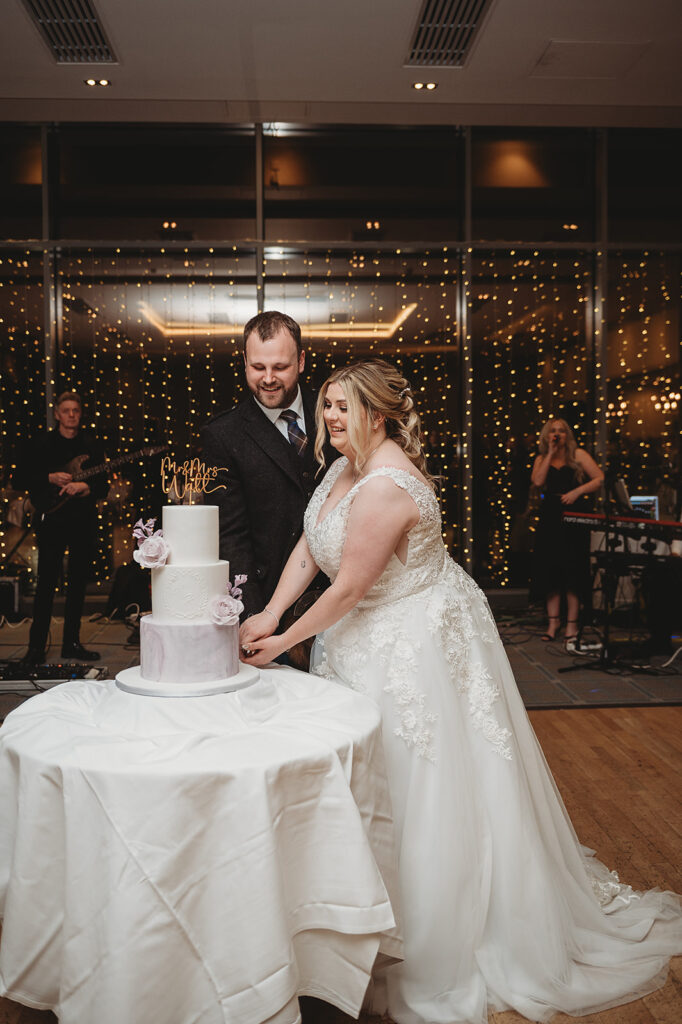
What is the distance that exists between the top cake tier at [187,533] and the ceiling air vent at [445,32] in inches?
168

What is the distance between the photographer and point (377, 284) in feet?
24.3

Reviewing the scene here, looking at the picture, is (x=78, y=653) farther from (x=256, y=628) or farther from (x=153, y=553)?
(x=153, y=553)

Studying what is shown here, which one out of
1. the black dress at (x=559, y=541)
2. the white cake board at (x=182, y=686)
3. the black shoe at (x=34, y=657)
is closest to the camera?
the white cake board at (x=182, y=686)

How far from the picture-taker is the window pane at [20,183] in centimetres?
709

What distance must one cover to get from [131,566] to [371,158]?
420 centimetres

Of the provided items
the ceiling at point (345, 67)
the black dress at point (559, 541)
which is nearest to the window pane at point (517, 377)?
the black dress at point (559, 541)

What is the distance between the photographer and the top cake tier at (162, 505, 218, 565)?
1.85 m

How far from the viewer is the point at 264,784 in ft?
4.92

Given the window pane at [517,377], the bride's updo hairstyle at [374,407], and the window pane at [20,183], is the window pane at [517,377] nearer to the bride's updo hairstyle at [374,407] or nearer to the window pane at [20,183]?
the window pane at [20,183]

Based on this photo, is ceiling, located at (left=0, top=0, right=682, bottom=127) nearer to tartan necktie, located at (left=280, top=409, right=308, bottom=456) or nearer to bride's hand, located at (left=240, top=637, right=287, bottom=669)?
tartan necktie, located at (left=280, top=409, right=308, bottom=456)

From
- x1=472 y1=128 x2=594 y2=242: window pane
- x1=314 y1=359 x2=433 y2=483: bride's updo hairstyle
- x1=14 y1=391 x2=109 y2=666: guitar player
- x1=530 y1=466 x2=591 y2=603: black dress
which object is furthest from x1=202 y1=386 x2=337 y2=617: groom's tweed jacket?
x1=472 y1=128 x2=594 y2=242: window pane

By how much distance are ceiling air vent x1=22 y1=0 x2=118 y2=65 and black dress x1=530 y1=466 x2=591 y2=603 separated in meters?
4.34

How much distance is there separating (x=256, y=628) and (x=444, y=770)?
24.1 inches

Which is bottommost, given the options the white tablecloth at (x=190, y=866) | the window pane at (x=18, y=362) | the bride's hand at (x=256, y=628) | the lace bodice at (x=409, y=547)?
the white tablecloth at (x=190, y=866)
